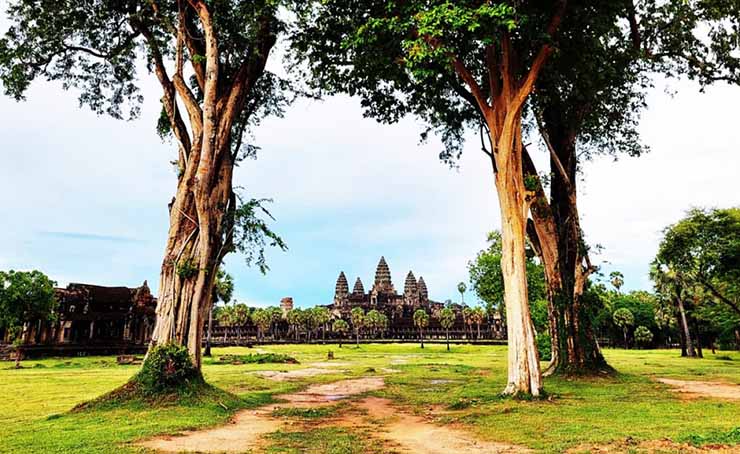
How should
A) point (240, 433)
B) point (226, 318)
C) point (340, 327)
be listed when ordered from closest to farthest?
1. point (240, 433)
2. point (226, 318)
3. point (340, 327)

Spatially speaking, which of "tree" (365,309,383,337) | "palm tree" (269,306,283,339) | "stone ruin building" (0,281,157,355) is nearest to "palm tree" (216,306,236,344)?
"palm tree" (269,306,283,339)

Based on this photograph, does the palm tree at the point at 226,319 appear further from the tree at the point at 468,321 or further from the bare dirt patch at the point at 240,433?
the bare dirt patch at the point at 240,433

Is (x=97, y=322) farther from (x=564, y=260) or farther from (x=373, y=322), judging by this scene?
(x=564, y=260)

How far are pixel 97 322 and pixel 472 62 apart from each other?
35.4m

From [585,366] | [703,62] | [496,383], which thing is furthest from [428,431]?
[703,62]

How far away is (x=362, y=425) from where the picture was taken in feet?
32.3

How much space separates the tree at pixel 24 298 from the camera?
30625 millimetres

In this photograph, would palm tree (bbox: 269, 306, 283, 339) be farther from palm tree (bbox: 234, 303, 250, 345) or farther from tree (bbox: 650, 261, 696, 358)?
tree (bbox: 650, 261, 696, 358)

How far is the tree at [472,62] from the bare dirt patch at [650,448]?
5.32 meters

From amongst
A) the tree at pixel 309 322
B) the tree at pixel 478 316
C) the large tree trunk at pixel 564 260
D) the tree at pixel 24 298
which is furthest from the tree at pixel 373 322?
the large tree trunk at pixel 564 260

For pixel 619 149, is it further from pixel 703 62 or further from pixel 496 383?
pixel 496 383

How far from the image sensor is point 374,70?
14922 mm

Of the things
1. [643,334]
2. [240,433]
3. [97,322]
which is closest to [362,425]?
[240,433]

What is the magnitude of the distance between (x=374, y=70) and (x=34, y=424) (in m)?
11.7
